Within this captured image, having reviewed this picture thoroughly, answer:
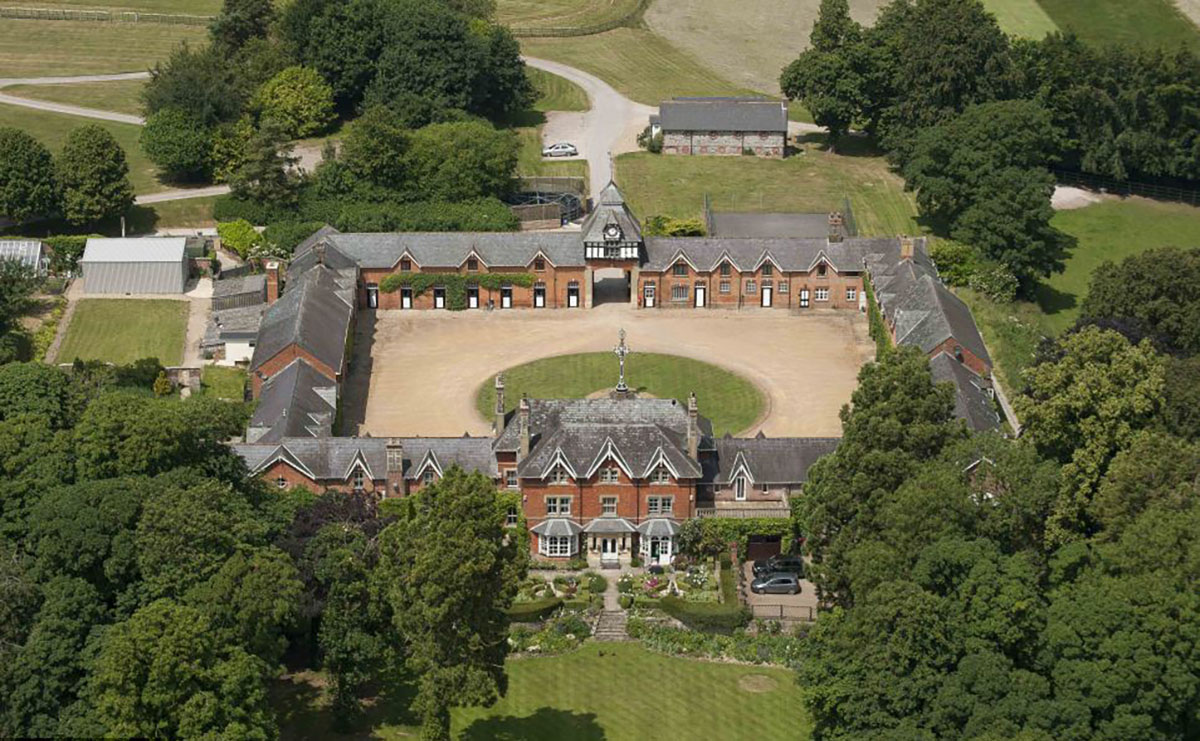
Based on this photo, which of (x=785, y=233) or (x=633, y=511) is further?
(x=785, y=233)

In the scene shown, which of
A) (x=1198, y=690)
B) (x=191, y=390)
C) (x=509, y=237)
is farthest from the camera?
(x=509, y=237)

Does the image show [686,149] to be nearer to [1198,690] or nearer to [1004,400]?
[1004,400]

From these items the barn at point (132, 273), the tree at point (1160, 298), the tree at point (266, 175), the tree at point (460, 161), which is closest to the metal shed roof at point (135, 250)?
the barn at point (132, 273)

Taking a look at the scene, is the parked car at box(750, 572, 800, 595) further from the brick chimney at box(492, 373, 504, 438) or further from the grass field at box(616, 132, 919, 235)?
the grass field at box(616, 132, 919, 235)

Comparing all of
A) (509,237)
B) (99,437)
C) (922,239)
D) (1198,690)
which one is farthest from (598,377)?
(1198,690)

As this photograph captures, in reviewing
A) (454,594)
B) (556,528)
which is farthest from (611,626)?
(454,594)

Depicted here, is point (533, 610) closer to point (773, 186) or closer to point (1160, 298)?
point (1160, 298)

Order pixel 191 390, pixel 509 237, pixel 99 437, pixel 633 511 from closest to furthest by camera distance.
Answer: pixel 99 437 → pixel 633 511 → pixel 191 390 → pixel 509 237
